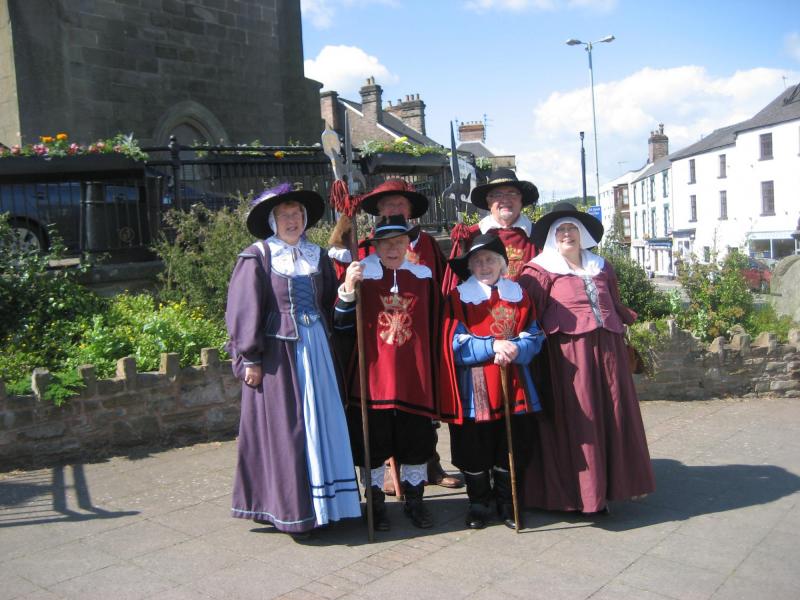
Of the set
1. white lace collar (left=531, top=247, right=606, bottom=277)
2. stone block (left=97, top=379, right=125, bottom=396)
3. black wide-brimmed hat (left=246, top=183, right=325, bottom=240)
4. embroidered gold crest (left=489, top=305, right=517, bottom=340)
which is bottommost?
stone block (left=97, top=379, right=125, bottom=396)

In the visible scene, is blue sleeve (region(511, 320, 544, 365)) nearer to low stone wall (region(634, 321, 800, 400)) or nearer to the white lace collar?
the white lace collar

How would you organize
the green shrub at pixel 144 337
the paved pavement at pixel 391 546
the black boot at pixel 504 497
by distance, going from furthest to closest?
the green shrub at pixel 144 337
the black boot at pixel 504 497
the paved pavement at pixel 391 546

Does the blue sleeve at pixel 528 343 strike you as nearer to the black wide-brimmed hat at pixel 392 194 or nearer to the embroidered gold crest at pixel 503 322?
the embroidered gold crest at pixel 503 322

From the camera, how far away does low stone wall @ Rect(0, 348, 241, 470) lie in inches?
227

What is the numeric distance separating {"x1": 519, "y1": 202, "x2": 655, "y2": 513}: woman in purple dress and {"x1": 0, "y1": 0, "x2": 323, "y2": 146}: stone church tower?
10385 mm

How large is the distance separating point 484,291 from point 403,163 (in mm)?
7073

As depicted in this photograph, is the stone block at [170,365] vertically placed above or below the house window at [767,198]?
below

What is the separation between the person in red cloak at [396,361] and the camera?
14.9 ft

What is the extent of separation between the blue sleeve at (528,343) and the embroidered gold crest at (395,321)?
647 millimetres

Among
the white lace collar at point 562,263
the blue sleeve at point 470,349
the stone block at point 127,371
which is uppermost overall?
the white lace collar at point 562,263

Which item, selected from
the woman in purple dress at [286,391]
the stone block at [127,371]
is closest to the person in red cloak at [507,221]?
the woman in purple dress at [286,391]

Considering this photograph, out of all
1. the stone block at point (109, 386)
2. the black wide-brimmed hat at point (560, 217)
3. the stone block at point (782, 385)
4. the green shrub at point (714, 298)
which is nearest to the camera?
the black wide-brimmed hat at point (560, 217)

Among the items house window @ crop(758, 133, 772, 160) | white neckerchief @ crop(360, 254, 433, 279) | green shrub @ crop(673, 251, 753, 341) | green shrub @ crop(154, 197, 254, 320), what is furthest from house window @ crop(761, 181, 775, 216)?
white neckerchief @ crop(360, 254, 433, 279)

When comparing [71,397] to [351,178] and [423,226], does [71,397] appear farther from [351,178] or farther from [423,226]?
[423,226]
